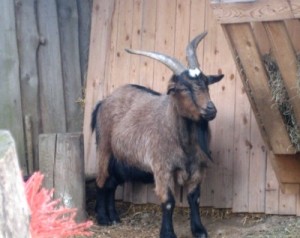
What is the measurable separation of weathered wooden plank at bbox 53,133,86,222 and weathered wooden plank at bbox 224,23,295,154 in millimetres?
1572

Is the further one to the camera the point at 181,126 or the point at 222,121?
the point at 222,121

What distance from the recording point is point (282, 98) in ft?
21.4

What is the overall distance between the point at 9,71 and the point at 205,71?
5.87ft

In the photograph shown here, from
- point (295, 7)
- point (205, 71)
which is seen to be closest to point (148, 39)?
point (205, 71)

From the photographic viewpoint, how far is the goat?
691 centimetres

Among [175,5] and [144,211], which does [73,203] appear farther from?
[175,5]

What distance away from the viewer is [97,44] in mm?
8406

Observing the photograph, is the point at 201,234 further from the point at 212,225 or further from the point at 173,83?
the point at 173,83

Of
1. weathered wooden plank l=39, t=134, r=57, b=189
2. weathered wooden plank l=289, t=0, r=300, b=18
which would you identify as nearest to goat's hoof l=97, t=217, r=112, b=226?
weathered wooden plank l=39, t=134, r=57, b=189

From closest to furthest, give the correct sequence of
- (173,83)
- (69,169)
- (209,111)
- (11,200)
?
(11,200), (209,111), (173,83), (69,169)

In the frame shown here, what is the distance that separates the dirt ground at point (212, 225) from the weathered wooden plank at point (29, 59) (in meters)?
1.02

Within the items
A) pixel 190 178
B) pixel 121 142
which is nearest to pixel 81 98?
pixel 121 142

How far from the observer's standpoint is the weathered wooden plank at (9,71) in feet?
25.8

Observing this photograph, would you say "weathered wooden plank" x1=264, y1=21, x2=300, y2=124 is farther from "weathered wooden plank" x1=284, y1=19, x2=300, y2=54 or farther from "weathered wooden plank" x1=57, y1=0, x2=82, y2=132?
"weathered wooden plank" x1=57, y1=0, x2=82, y2=132
